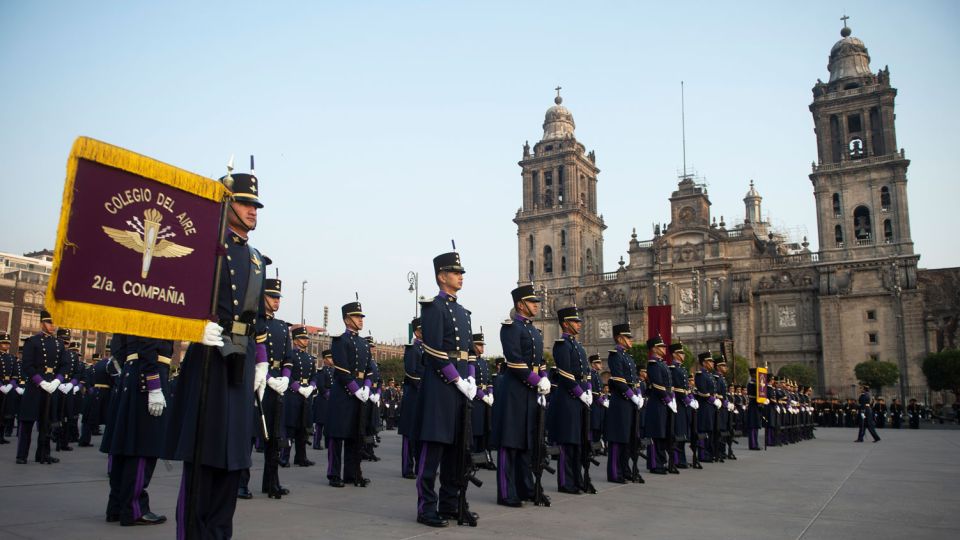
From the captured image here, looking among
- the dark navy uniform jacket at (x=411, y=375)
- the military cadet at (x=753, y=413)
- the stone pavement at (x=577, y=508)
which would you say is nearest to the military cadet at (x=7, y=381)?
the stone pavement at (x=577, y=508)

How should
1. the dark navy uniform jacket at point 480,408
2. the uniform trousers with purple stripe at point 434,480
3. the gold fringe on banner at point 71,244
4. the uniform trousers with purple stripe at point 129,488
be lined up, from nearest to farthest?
the gold fringe on banner at point 71,244
the uniform trousers with purple stripe at point 129,488
the uniform trousers with purple stripe at point 434,480
the dark navy uniform jacket at point 480,408

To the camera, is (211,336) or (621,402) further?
(621,402)

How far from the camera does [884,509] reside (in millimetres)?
7719

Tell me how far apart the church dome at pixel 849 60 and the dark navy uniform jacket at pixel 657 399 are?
176 feet

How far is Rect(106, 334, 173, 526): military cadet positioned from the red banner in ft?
51.8

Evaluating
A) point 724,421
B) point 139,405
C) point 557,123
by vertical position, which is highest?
point 557,123

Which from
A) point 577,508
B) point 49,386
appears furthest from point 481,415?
point 49,386

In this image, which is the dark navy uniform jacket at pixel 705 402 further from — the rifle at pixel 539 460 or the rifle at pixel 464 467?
the rifle at pixel 464 467

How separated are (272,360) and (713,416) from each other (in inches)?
383

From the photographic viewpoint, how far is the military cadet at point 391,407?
29828 mm

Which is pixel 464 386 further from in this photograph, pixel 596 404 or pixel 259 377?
pixel 596 404

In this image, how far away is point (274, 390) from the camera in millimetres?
8609

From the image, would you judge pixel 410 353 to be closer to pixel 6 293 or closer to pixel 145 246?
pixel 145 246

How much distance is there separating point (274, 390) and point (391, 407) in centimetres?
2247
